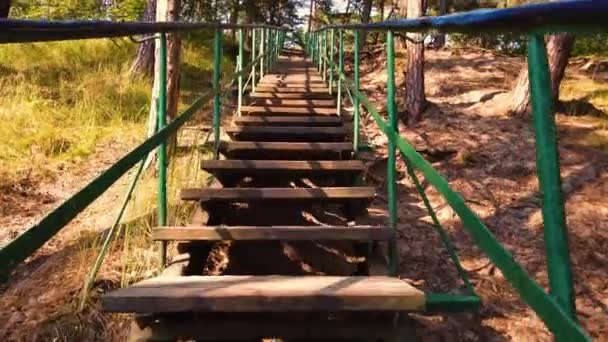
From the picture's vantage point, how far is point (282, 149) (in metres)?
4.47

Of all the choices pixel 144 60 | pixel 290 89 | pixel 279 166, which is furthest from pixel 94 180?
pixel 144 60

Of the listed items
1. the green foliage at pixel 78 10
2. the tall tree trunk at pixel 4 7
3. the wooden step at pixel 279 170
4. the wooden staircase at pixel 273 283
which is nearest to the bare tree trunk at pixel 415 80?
the wooden staircase at pixel 273 283

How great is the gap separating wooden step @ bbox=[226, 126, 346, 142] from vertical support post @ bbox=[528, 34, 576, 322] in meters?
3.89

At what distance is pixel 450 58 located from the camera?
12.4 meters

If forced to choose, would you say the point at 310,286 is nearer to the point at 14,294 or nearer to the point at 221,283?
the point at 221,283

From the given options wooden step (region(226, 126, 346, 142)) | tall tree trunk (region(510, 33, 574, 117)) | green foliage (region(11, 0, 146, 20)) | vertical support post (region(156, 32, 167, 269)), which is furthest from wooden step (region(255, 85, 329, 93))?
green foliage (region(11, 0, 146, 20))

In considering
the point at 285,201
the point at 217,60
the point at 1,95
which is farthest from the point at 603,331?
the point at 1,95

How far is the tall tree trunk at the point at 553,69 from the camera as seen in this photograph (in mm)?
7164

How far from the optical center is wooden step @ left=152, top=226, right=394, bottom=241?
2.77 meters

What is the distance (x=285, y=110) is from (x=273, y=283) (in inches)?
168

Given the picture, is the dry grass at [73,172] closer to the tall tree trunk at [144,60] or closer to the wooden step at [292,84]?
the tall tree trunk at [144,60]

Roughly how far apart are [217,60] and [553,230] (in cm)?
358

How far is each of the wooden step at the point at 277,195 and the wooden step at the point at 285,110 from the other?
271cm

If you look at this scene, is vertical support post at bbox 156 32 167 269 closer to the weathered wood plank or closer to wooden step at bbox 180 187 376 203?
wooden step at bbox 180 187 376 203
